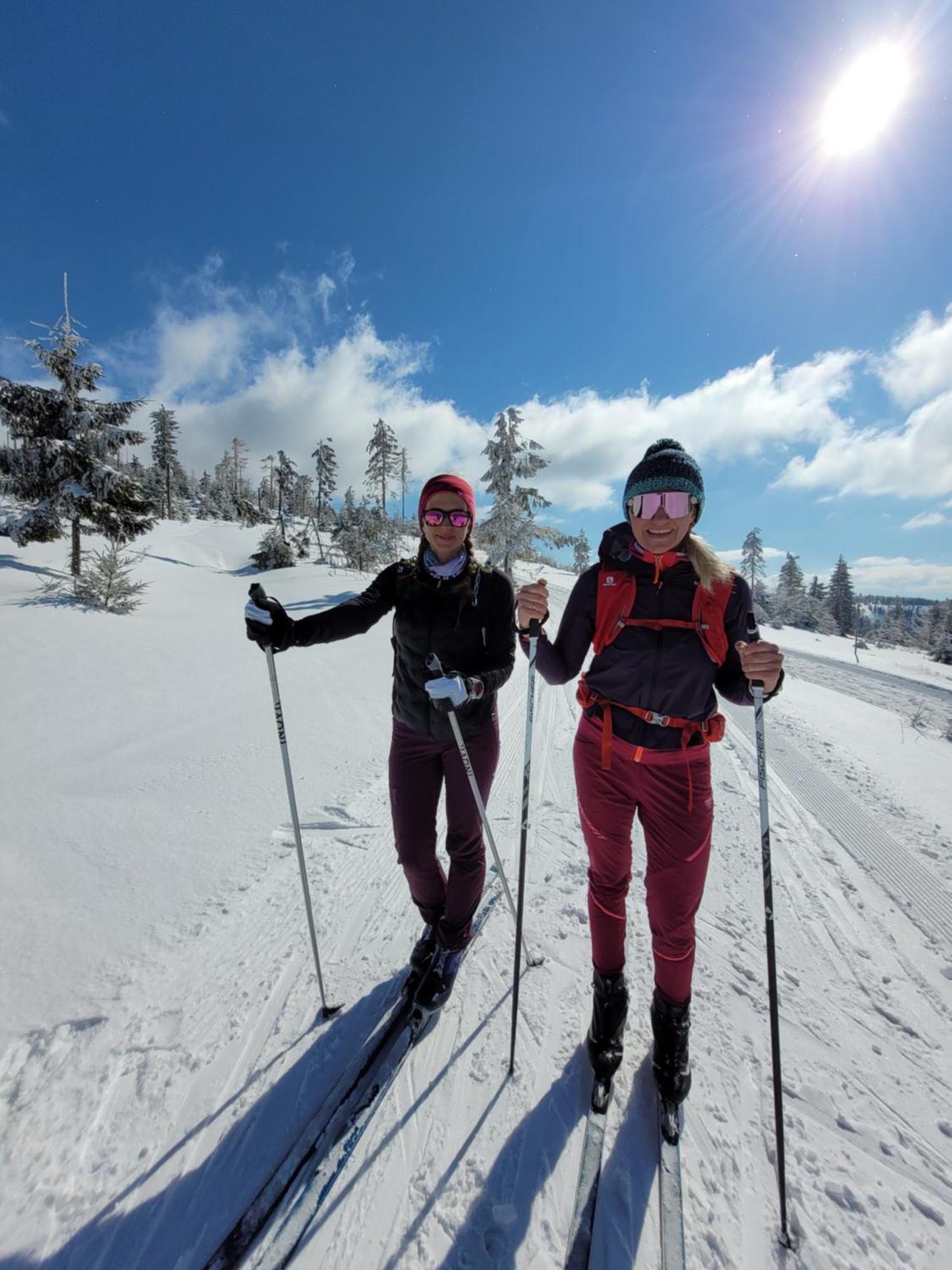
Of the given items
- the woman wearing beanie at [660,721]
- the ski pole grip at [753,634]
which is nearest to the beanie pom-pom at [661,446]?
the woman wearing beanie at [660,721]

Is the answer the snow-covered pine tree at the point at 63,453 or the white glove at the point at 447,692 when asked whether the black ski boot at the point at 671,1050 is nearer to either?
the white glove at the point at 447,692

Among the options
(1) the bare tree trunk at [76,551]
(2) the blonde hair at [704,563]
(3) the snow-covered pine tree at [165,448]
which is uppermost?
(3) the snow-covered pine tree at [165,448]

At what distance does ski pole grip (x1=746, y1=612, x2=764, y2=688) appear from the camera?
226cm

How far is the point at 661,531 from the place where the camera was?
2383mm

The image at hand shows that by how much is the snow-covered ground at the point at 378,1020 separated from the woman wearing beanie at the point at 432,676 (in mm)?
500

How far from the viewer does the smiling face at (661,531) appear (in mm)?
2371

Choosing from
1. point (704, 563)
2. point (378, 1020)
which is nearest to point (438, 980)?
point (378, 1020)

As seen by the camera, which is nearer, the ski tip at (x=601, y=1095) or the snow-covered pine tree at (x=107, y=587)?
the ski tip at (x=601, y=1095)

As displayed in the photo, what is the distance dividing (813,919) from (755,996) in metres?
1.16

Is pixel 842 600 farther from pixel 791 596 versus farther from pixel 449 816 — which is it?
pixel 449 816

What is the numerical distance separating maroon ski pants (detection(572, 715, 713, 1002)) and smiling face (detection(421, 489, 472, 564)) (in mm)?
1341

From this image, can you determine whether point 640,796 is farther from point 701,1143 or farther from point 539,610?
point 701,1143

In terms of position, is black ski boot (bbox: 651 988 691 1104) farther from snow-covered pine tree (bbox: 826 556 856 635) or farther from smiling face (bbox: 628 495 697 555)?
snow-covered pine tree (bbox: 826 556 856 635)

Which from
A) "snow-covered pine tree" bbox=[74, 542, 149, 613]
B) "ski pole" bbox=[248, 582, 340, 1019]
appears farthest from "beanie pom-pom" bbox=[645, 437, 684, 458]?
"snow-covered pine tree" bbox=[74, 542, 149, 613]
